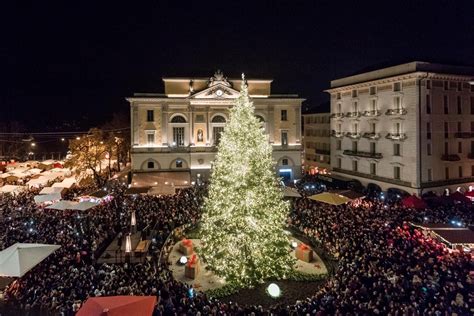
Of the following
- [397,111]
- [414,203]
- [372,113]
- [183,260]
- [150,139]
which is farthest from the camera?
[150,139]

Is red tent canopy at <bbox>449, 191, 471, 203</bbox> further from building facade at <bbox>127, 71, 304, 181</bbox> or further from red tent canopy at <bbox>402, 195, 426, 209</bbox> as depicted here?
building facade at <bbox>127, 71, 304, 181</bbox>

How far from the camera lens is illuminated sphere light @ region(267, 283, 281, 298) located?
16489 millimetres

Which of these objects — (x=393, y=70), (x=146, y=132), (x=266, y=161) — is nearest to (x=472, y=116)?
(x=393, y=70)

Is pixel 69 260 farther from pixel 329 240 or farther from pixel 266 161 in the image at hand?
pixel 329 240

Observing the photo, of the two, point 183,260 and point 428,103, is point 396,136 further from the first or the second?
point 183,260

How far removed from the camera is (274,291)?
Result: 16609 mm

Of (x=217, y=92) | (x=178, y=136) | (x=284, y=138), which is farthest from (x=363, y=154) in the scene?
(x=178, y=136)

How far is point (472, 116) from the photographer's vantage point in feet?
122

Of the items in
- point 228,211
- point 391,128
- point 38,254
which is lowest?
point 38,254

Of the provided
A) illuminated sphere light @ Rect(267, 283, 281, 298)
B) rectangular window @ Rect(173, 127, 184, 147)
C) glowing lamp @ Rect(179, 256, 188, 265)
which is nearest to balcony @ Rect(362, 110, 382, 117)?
rectangular window @ Rect(173, 127, 184, 147)

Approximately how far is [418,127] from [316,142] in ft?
80.7

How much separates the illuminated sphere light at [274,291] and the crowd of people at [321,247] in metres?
1.70

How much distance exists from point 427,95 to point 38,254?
1351 inches

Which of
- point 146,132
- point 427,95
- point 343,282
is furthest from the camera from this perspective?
point 146,132
